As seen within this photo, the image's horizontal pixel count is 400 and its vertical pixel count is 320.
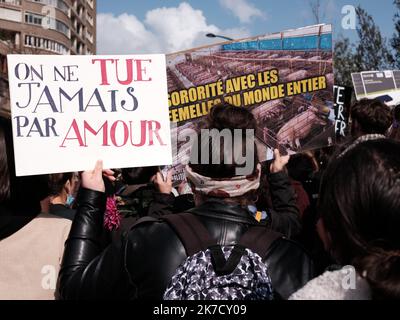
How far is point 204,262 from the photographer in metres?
1.69

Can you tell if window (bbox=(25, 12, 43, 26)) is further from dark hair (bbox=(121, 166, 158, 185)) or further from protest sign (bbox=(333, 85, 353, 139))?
dark hair (bbox=(121, 166, 158, 185))

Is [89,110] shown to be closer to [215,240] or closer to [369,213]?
[215,240]

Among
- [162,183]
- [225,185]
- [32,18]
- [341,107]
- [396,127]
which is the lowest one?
[162,183]

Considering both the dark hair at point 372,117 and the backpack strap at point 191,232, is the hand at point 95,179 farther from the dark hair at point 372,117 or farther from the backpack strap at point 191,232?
the dark hair at point 372,117

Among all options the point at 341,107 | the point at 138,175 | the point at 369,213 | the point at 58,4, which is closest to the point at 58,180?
the point at 138,175

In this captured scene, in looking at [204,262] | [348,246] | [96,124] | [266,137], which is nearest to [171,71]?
[266,137]

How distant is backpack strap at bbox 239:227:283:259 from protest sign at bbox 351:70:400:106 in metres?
4.35

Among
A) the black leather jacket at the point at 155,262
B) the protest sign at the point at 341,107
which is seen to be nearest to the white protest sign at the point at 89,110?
the black leather jacket at the point at 155,262

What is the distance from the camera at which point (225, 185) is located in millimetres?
1902

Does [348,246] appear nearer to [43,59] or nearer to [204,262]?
[204,262]

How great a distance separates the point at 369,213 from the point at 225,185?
70cm

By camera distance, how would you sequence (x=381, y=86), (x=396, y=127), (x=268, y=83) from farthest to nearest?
(x=381, y=86)
(x=396, y=127)
(x=268, y=83)

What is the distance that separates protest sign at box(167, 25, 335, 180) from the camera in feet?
10.5

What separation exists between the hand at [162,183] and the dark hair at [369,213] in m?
1.61
